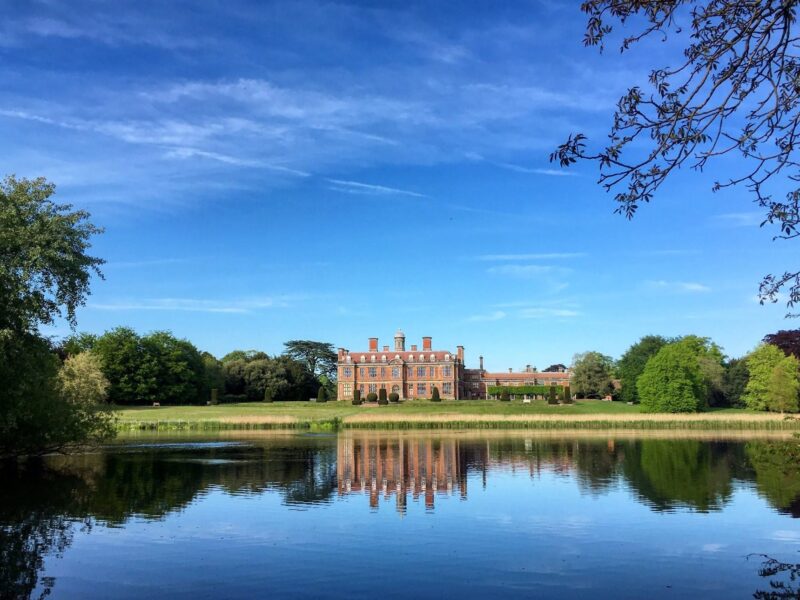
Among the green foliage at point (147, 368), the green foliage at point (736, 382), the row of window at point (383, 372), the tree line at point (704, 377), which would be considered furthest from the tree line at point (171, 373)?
the green foliage at point (736, 382)

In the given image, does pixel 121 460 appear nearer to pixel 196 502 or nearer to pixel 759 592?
pixel 196 502

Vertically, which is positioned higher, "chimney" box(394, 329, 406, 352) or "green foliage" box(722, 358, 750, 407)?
"chimney" box(394, 329, 406, 352)

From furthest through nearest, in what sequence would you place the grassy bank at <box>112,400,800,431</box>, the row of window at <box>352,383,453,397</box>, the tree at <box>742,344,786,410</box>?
the row of window at <box>352,383,453,397</box>, the tree at <box>742,344,786,410</box>, the grassy bank at <box>112,400,800,431</box>

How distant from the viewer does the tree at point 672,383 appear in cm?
6431

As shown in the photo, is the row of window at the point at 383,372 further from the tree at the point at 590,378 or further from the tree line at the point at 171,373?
the tree at the point at 590,378

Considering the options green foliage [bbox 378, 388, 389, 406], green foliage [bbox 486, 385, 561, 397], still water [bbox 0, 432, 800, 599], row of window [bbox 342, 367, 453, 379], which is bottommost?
still water [bbox 0, 432, 800, 599]

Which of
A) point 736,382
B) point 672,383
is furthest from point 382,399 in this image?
point 736,382

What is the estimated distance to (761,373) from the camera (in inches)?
2598

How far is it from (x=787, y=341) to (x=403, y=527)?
70471 mm

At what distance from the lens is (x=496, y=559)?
11867 millimetres

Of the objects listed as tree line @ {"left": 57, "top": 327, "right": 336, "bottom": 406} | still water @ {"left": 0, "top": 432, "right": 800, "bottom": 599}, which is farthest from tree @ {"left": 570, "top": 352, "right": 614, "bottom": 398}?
still water @ {"left": 0, "top": 432, "right": 800, "bottom": 599}

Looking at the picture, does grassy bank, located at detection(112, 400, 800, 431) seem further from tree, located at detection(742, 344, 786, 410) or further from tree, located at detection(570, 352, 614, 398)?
tree, located at detection(570, 352, 614, 398)

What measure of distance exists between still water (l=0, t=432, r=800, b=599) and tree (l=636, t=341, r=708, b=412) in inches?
1506

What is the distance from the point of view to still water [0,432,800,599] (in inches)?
410
